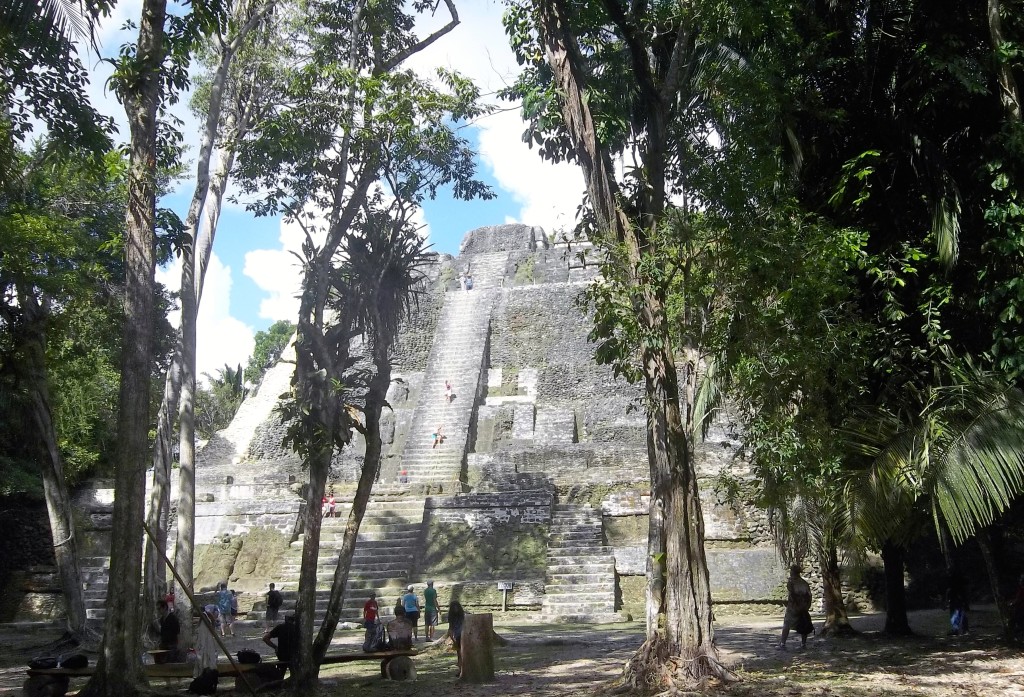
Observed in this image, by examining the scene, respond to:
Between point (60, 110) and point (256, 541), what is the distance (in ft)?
32.0

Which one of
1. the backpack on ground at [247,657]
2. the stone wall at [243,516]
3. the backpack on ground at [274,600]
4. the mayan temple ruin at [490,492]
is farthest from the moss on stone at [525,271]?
the backpack on ground at [247,657]

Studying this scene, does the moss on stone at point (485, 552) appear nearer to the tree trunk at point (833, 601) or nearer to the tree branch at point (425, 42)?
the tree trunk at point (833, 601)

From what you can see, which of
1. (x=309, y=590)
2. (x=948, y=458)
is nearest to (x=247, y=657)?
(x=309, y=590)

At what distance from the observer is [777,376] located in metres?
7.49

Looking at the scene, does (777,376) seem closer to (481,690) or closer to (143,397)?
(481,690)

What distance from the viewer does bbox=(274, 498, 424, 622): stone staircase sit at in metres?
14.8

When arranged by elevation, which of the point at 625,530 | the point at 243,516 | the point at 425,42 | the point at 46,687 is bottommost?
the point at 46,687

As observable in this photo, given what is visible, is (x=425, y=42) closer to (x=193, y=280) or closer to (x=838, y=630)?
(x=193, y=280)

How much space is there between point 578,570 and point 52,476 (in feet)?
25.3

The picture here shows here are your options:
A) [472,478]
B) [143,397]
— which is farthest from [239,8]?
[472,478]

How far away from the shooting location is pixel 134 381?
7.26 meters

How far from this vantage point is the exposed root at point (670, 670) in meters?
6.24

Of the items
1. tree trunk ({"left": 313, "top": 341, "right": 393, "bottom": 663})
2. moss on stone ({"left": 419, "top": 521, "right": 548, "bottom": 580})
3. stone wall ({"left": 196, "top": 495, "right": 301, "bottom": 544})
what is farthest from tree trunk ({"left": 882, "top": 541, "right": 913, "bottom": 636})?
stone wall ({"left": 196, "top": 495, "right": 301, "bottom": 544})

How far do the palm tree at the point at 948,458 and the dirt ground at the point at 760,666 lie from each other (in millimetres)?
1059
